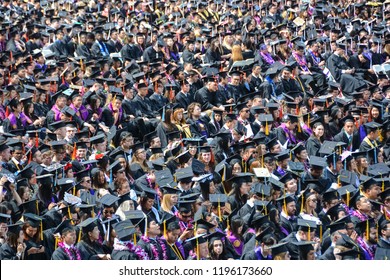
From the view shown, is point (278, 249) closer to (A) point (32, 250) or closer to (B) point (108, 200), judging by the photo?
(B) point (108, 200)

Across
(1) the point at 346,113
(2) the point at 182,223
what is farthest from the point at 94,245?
(1) the point at 346,113

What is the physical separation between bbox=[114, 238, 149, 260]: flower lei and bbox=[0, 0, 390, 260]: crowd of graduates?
15 mm

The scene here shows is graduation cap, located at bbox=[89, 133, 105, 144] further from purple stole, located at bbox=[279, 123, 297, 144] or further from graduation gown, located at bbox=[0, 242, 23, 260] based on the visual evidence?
graduation gown, located at bbox=[0, 242, 23, 260]

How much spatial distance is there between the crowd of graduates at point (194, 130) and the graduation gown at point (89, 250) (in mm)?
17

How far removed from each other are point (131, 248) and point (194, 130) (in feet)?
14.7

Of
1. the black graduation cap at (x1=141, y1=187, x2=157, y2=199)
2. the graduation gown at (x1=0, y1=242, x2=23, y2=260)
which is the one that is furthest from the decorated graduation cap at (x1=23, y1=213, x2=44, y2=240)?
the black graduation cap at (x1=141, y1=187, x2=157, y2=199)

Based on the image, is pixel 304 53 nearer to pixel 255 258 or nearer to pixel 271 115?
pixel 271 115

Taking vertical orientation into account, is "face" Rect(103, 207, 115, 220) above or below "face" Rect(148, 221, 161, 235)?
below

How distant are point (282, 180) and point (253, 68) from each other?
5.43m

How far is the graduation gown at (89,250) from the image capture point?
30.4ft

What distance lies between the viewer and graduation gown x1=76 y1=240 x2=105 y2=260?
9254mm

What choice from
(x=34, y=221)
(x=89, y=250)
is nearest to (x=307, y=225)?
(x=89, y=250)

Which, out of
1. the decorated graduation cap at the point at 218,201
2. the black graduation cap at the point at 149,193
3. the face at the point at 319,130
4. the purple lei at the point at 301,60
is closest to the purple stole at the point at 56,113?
the black graduation cap at the point at 149,193

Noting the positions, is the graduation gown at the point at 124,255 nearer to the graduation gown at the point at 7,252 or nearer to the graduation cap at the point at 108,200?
the graduation gown at the point at 7,252
